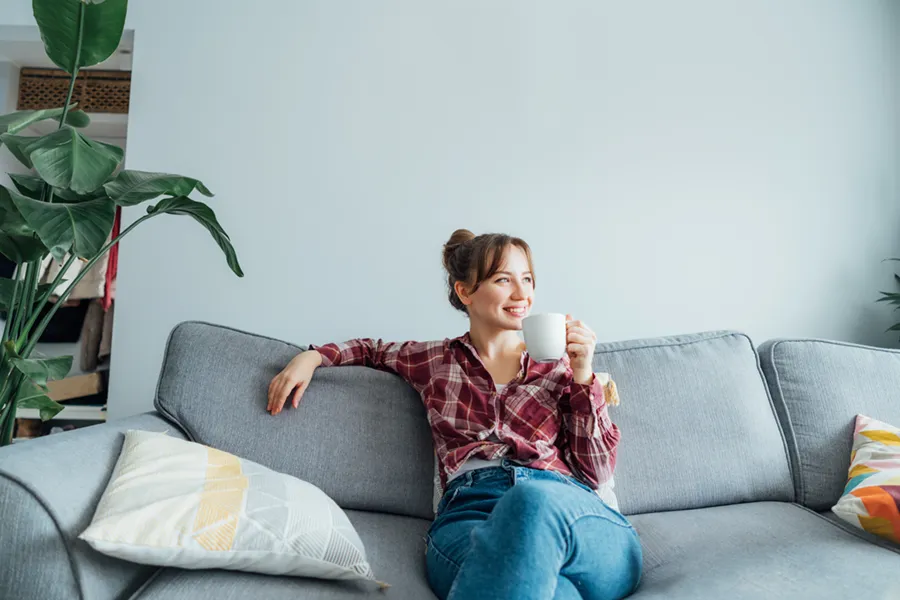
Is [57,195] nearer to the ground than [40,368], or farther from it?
farther from it

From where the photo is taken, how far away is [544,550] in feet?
2.85

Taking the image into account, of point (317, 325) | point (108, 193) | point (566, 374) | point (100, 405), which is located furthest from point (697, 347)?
point (100, 405)

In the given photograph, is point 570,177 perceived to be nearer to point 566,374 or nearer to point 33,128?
point 566,374

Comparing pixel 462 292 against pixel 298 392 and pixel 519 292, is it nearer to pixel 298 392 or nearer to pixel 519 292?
pixel 519 292

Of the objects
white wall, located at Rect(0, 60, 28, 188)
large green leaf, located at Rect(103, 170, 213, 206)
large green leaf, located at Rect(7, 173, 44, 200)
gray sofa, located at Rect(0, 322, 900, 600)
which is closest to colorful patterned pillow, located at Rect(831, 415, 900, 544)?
gray sofa, located at Rect(0, 322, 900, 600)

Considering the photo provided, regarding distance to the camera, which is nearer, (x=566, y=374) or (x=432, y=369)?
(x=566, y=374)

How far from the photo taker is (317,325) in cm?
221

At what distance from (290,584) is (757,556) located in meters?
0.84

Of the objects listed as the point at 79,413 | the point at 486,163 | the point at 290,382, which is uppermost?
the point at 486,163

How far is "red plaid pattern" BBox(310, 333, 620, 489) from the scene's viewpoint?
1307 mm

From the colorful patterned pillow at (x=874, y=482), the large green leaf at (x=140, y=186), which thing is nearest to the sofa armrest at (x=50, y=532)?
the large green leaf at (x=140, y=186)

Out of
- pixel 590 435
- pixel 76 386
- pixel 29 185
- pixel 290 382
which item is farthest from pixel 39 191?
pixel 76 386

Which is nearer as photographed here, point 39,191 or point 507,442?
point 507,442

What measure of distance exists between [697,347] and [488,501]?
0.80 m
